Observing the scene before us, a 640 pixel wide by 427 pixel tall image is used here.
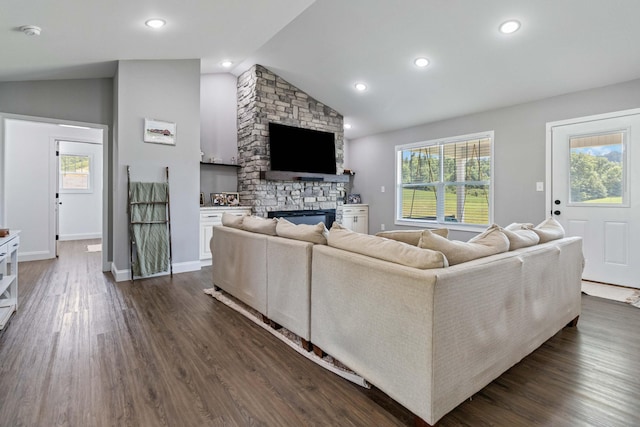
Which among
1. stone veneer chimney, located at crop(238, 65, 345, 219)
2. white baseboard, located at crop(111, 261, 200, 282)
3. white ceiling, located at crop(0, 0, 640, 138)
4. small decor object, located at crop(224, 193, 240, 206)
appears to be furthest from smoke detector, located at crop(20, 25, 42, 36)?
small decor object, located at crop(224, 193, 240, 206)

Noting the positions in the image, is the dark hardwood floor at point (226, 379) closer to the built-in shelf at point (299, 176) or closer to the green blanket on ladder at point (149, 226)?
the green blanket on ladder at point (149, 226)

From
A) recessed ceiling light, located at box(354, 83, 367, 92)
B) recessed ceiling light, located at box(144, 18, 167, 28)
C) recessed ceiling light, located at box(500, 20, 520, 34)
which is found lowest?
recessed ceiling light, located at box(144, 18, 167, 28)

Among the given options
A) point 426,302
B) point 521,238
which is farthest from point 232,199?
point 426,302

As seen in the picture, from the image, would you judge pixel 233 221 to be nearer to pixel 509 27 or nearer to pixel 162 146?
pixel 162 146

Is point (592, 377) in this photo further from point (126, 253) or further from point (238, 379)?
point (126, 253)

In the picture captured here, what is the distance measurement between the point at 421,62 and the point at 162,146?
3517mm

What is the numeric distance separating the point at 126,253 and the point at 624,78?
20.2 feet

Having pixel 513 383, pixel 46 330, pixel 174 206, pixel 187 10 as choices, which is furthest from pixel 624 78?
pixel 46 330

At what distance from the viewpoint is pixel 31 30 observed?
273cm

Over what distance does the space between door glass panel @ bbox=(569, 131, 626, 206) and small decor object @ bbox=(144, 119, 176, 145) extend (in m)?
5.12

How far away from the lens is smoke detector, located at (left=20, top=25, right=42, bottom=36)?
2686 mm

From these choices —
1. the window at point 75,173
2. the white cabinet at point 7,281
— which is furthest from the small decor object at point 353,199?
the window at point 75,173

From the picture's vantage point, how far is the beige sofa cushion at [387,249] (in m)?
1.49

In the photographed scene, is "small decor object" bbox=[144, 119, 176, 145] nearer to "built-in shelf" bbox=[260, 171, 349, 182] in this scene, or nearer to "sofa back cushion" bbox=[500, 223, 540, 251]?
"built-in shelf" bbox=[260, 171, 349, 182]
